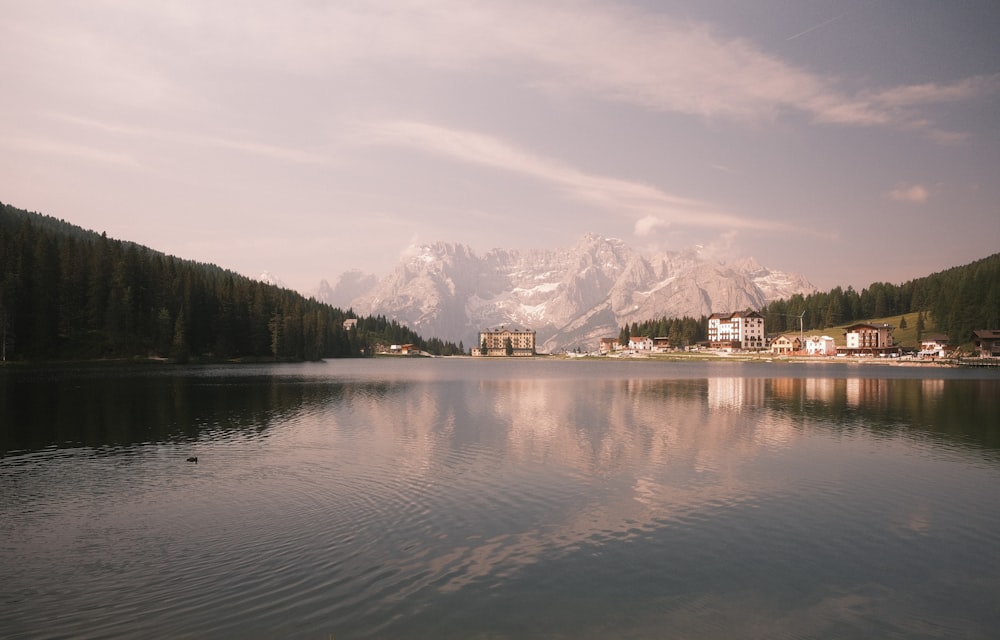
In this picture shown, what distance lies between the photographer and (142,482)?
34.5 m

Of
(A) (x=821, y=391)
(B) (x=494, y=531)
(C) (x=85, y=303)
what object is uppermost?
(C) (x=85, y=303)

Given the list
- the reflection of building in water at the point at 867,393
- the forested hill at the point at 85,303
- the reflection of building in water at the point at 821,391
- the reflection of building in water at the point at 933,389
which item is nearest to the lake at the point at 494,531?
the reflection of building in water at the point at 867,393

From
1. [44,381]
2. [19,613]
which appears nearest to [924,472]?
[19,613]

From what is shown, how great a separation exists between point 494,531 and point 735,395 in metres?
81.9

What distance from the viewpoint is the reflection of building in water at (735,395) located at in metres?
84.1

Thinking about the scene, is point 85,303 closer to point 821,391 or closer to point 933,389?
point 821,391

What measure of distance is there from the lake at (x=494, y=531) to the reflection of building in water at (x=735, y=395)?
24.5m

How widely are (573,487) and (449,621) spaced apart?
17887mm

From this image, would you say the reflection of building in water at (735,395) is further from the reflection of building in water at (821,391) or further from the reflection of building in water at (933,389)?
the reflection of building in water at (933,389)

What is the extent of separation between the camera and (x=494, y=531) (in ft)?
87.5

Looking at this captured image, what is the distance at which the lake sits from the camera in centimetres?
1825

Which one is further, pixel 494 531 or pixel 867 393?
pixel 867 393

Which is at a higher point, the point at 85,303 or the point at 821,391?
the point at 85,303

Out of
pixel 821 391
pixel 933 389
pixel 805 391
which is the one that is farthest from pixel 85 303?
pixel 933 389
